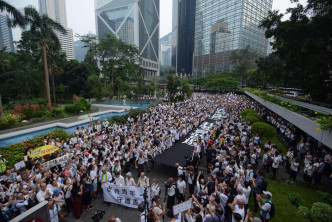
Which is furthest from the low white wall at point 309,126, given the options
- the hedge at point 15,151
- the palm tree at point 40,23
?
the palm tree at point 40,23

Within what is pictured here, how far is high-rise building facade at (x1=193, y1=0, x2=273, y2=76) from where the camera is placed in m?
69.6

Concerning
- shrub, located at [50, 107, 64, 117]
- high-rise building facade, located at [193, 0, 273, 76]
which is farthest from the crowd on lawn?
high-rise building facade, located at [193, 0, 273, 76]

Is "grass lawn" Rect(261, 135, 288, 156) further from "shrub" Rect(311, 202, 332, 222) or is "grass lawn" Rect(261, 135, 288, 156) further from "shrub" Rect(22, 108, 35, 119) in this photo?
"shrub" Rect(22, 108, 35, 119)

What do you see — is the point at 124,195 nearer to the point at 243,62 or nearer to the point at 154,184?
the point at 154,184

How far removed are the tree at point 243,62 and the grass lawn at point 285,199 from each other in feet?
167

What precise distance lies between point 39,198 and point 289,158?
9964 mm

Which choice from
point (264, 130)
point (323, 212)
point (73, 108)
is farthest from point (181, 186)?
point (73, 108)

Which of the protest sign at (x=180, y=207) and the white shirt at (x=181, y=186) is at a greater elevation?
the protest sign at (x=180, y=207)

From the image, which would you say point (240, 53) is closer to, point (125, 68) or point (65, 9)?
point (125, 68)

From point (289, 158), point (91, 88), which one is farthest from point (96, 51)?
point (289, 158)

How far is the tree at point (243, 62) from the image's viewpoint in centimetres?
5499

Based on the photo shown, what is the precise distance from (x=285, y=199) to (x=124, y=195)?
5992 millimetres

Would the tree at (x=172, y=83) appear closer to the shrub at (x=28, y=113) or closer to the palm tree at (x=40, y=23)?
the palm tree at (x=40, y=23)

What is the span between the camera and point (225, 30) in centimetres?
7431
